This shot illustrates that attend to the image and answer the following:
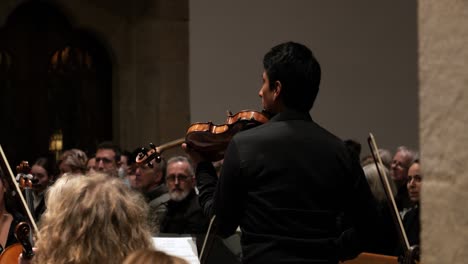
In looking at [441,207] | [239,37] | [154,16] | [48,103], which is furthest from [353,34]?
[441,207]

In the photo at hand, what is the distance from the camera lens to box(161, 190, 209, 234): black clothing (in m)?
5.84

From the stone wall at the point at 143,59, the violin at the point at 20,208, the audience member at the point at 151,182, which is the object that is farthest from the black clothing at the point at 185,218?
the stone wall at the point at 143,59

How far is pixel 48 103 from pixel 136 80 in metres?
0.85

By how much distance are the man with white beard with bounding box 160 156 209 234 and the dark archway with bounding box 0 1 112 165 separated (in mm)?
2853

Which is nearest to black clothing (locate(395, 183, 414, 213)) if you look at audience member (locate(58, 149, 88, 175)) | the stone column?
audience member (locate(58, 149, 88, 175))

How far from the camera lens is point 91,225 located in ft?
7.27

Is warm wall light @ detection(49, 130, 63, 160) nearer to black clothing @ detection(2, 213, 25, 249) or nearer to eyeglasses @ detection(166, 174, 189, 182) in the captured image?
eyeglasses @ detection(166, 174, 189, 182)

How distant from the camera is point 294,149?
8.84 ft

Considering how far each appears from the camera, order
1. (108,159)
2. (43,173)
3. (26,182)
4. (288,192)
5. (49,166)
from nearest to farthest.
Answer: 1. (288,192)
2. (26,182)
3. (108,159)
4. (43,173)
5. (49,166)

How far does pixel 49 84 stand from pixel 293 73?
655 centimetres

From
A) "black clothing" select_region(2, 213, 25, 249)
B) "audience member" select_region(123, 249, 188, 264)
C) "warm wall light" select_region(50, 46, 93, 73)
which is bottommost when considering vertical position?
"black clothing" select_region(2, 213, 25, 249)

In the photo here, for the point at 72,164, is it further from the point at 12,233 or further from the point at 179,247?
the point at 179,247

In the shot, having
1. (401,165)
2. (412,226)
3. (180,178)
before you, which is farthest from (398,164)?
(412,226)

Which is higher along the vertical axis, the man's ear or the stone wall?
the man's ear
